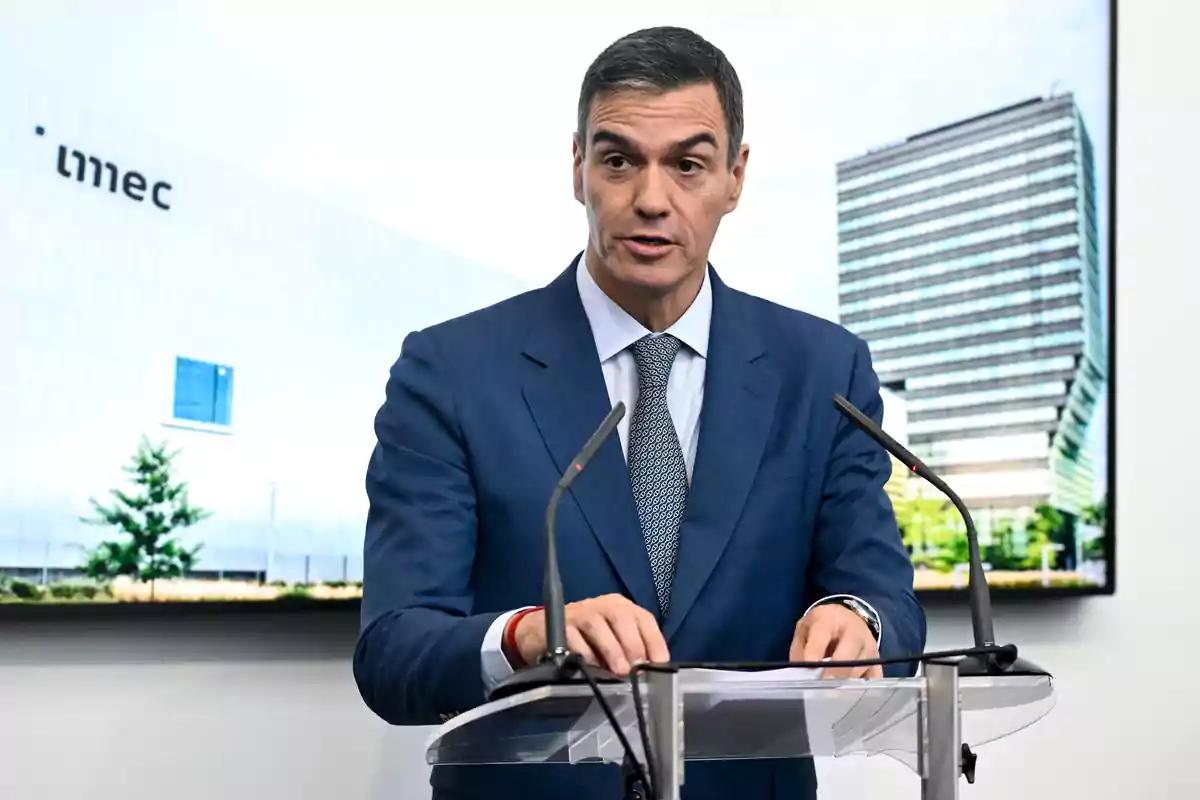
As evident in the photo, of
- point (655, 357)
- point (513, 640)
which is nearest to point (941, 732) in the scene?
point (513, 640)

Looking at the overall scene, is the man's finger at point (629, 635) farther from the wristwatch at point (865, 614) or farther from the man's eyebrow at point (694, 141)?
the man's eyebrow at point (694, 141)

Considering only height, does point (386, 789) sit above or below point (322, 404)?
below

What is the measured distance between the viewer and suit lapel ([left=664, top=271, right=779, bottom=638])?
59.6 inches

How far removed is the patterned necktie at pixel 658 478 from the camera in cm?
154

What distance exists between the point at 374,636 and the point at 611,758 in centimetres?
39

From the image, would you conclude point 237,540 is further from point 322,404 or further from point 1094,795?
point 1094,795

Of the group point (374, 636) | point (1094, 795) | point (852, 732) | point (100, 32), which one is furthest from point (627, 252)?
point (1094, 795)

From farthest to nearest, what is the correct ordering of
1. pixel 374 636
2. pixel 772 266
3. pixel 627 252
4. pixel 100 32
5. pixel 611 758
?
pixel 772 266 → pixel 100 32 → pixel 627 252 → pixel 374 636 → pixel 611 758

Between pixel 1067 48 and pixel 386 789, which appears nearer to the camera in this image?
pixel 386 789

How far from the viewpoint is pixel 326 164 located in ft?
7.30

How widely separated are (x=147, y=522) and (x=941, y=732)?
1415mm

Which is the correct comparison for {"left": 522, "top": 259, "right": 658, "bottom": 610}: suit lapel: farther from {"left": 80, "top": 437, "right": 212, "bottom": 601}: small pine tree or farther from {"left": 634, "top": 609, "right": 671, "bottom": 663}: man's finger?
{"left": 80, "top": 437, "right": 212, "bottom": 601}: small pine tree

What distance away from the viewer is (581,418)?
158 centimetres

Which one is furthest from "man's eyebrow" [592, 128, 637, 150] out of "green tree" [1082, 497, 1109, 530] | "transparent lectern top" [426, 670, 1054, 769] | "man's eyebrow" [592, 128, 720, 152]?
"green tree" [1082, 497, 1109, 530]
